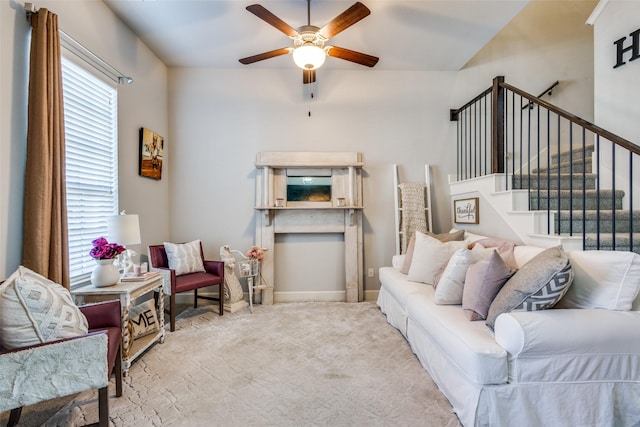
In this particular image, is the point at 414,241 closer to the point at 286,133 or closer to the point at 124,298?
the point at 286,133

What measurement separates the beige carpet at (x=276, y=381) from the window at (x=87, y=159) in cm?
106

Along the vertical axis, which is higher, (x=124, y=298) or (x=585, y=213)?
(x=585, y=213)

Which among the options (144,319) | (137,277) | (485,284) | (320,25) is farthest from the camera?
(320,25)

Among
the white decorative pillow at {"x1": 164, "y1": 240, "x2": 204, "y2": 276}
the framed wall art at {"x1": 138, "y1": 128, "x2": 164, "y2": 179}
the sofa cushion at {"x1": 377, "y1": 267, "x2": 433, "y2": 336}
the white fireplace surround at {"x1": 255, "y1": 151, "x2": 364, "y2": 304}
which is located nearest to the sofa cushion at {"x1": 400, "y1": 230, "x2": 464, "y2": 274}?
the sofa cushion at {"x1": 377, "y1": 267, "x2": 433, "y2": 336}

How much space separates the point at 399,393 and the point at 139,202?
3215 millimetres

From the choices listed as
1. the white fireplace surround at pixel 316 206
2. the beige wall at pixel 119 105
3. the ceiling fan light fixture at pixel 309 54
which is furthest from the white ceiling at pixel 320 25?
the white fireplace surround at pixel 316 206

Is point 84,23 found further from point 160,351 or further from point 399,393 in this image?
point 399,393

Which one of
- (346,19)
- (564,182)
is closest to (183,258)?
(346,19)

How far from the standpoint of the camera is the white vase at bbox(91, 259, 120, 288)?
7.52 feet

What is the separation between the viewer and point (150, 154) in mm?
3566

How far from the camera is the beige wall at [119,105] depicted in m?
1.92

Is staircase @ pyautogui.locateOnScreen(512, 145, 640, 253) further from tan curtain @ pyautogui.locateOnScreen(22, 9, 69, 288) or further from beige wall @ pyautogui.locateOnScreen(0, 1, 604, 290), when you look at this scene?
tan curtain @ pyautogui.locateOnScreen(22, 9, 69, 288)

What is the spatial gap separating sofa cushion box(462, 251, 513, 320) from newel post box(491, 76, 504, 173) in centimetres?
161

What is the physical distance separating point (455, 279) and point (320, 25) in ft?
9.35
